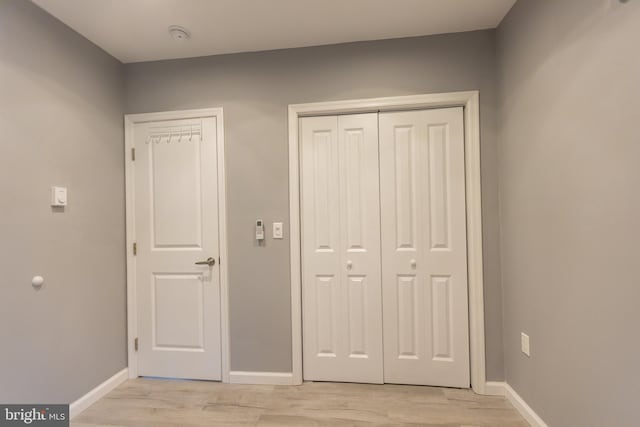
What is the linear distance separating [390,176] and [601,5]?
1274 millimetres

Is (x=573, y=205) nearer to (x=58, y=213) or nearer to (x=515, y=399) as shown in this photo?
(x=515, y=399)

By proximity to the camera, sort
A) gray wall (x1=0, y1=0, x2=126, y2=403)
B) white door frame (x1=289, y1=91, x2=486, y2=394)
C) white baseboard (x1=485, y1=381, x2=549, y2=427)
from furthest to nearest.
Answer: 1. white door frame (x1=289, y1=91, x2=486, y2=394)
2. white baseboard (x1=485, y1=381, x2=549, y2=427)
3. gray wall (x1=0, y1=0, x2=126, y2=403)

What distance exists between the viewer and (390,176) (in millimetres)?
2107

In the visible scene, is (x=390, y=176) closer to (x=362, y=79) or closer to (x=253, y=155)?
(x=362, y=79)

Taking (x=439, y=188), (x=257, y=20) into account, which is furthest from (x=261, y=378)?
(x=257, y=20)

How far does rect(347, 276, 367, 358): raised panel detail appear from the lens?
2.13m

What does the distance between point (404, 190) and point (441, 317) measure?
0.97 metres

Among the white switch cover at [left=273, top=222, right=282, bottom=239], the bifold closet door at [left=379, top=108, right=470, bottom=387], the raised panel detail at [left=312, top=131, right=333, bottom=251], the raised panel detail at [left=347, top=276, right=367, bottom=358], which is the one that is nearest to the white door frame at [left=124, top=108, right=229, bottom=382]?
the white switch cover at [left=273, top=222, right=282, bottom=239]

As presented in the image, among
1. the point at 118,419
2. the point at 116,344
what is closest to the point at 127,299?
the point at 116,344

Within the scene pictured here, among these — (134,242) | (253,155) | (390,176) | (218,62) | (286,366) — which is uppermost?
(218,62)

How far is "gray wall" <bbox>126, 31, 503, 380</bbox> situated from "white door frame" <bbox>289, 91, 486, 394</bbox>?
6 cm

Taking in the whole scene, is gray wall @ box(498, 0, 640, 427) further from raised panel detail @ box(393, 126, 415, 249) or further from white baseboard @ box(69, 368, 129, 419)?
white baseboard @ box(69, 368, 129, 419)

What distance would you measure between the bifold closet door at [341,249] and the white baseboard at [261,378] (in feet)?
0.51

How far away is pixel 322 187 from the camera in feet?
7.12
